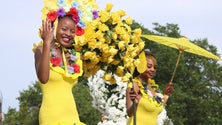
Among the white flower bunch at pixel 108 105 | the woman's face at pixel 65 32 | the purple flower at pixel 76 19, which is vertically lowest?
the white flower bunch at pixel 108 105

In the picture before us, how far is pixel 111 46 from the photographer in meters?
7.46

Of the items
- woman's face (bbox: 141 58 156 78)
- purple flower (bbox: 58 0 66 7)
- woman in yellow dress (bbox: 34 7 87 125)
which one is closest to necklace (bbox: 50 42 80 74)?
woman in yellow dress (bbox: 34 7 87 125)

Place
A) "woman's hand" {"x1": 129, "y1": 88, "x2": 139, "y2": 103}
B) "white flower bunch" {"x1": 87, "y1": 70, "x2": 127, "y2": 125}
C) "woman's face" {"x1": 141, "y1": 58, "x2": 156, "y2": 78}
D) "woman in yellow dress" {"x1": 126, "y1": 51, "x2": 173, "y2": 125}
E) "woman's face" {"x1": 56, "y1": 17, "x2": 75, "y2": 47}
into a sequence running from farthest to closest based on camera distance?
"white flower bunch" {"x1": 87, "y1": 70, "x2": 127, "y2": 125}
"woman's face" {"x1": 141, "y1": 58, "x2": 156, "y2": 78}
"woman in yellow dress" {"x1": 126, "y1": 51, "x2": 173, "y2": 125}
"woman's hand" {"x1": 129, "y1": 88, "x2": 139, "y2": 103}
"woman's face" {"x1": 56, "y1": 17, "x2": 75, "y2": 47}

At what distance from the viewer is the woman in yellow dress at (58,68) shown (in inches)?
245

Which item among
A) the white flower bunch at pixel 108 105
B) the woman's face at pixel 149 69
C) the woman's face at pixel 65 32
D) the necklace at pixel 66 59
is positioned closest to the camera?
the necklace at pixel 66 59

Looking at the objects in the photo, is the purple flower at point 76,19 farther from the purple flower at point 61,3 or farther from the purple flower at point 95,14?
the purple flower at point 95,14

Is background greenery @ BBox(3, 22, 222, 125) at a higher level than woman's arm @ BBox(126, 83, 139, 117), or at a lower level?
lower

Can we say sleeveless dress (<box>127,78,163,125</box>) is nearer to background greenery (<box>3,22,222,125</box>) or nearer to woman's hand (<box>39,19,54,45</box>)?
woman's hand (<box>39,19,54,45</box>)

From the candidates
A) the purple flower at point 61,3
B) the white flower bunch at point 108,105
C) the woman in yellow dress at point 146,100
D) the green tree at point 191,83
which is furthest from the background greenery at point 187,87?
the purple flower at point 61,3

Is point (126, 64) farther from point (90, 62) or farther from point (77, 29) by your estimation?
→ point (77, 29)

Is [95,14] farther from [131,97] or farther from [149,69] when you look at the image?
[149,69]

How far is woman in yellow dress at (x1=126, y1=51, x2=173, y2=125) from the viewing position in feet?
26.2

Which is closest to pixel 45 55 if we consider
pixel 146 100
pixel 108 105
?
pixel 146 100

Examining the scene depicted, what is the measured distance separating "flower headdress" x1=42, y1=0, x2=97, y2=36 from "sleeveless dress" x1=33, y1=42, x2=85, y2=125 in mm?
570
